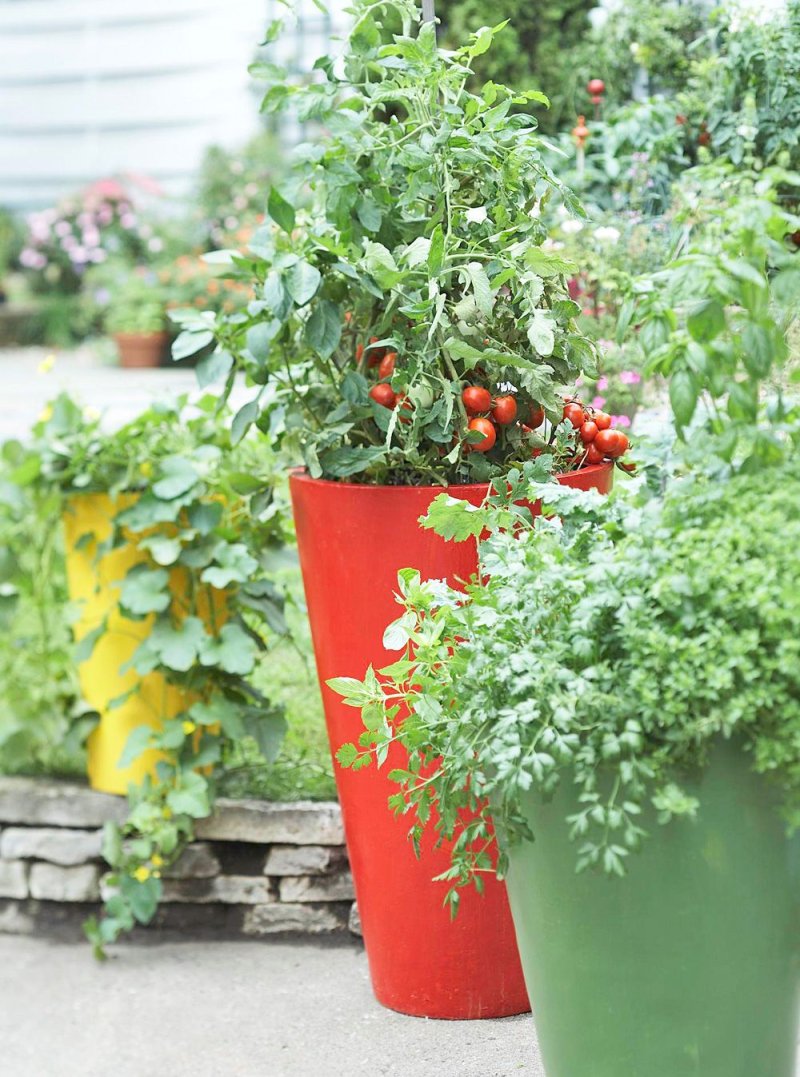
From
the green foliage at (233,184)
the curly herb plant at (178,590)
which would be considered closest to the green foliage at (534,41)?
the curly herb plant at (178,590)

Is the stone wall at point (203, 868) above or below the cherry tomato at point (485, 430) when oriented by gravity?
below

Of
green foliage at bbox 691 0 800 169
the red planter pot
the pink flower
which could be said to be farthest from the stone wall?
green foliage at bbox 691 0 800 169

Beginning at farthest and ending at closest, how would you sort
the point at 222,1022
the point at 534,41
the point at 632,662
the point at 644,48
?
the point at 534,41, the point at 644,48, the point at 222,1022, the point at 632,662

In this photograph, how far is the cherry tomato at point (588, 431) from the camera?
5.86 feet

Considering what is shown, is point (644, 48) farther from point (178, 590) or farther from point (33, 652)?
point (33, 652)

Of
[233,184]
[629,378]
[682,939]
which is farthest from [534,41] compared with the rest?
[233,184]

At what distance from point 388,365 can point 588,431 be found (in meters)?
0.29

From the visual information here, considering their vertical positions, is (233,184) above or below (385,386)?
below

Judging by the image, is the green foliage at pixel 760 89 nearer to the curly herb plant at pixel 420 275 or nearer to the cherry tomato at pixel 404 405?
the curly herb plant at pixel 420 275

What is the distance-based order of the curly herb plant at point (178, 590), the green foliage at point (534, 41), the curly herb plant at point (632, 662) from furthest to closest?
the green foliage at point (534, 41) → the curly herb plant at point (178, 590) → the curly herb plant at point (632, 662)

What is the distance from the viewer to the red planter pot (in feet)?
5.77

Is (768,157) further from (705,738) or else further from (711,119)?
(705,738)

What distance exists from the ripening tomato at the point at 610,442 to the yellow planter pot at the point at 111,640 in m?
0.82

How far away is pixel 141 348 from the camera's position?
735cm
